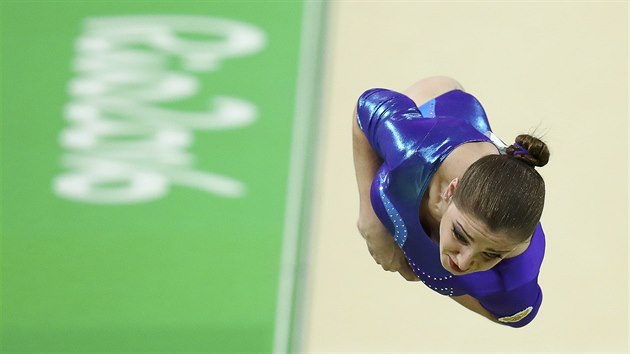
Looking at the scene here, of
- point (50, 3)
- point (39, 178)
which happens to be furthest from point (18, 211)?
point (50, 3)

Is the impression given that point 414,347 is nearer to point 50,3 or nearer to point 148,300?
point 148,300

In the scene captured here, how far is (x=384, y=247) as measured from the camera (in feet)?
5.68

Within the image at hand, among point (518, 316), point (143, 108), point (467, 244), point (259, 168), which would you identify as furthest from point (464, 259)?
point (143, 108)

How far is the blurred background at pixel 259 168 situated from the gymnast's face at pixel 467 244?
3.11ft

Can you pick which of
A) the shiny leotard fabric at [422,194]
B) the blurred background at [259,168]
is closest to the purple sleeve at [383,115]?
the shiny leotard fabric at [422,194]

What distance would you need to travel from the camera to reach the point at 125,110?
2.91 m

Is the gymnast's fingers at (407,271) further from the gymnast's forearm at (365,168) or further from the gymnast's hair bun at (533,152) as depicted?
the gymnast's hair bun at (533,152)

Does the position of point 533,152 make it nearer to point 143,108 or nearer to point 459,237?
point 459,237

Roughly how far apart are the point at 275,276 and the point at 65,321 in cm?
51

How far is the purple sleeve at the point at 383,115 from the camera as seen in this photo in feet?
5.35

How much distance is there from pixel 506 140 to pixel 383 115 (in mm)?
1234

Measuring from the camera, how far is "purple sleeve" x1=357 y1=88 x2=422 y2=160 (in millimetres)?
1630

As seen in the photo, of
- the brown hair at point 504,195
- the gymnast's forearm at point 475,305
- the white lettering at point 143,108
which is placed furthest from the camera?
the white lettering at point 143,108

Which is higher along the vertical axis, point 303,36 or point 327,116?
point 303,36
